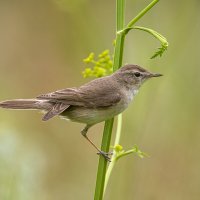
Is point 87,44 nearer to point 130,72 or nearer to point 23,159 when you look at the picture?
point 130,72

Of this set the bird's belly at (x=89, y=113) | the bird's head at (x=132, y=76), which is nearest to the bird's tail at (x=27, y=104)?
the bird's belly at (x=89, y=113)

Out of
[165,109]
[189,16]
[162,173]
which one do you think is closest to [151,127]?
[165,109]

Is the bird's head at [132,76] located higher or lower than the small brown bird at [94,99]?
higher

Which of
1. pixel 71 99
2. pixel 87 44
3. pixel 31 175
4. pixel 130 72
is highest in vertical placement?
pixel 87 44

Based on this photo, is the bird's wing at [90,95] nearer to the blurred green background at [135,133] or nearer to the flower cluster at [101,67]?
the blurred green background at [135,133]

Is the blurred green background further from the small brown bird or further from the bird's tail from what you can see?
the bird's tail

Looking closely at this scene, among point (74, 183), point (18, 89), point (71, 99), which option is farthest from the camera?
point (18, 89)

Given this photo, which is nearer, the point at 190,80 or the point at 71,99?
the point at 71,99
